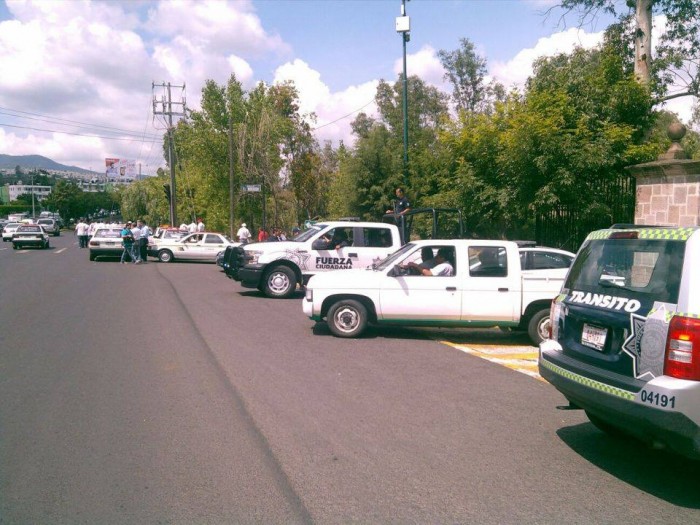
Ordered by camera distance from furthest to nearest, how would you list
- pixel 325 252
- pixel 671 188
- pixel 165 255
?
pixel 165 255
pixel 325 252
pixel 671 188

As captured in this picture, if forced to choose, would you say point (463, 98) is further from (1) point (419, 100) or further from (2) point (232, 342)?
(2) point (232, 342)

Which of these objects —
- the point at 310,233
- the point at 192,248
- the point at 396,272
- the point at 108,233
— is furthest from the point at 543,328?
the point at 108,233

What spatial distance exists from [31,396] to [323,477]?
3787 mm

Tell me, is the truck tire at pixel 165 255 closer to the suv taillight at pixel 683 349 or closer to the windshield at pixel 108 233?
the windshield at pixel 108 233

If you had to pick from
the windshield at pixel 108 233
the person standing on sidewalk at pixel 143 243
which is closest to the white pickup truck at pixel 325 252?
Result: the person standing on sidewalk at pixel 143 243

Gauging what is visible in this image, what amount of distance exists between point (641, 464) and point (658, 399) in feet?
3.95

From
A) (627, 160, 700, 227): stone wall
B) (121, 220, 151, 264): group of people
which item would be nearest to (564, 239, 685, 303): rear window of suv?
(627, 160, 700, 227): stone wall

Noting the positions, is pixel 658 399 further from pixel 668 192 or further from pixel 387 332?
pixel 668 192

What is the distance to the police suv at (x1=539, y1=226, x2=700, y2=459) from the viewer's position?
4.12 metres

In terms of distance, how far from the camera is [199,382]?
23.9 ft

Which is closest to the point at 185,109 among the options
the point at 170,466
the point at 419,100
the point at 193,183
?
the point at 193,183

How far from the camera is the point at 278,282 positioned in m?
15.6

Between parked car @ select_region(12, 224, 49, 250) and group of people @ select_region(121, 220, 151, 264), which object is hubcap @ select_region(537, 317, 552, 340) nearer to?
group of people @ select_region(121, 220, 151, 264)

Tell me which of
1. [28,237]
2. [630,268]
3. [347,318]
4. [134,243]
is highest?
[630,268]
